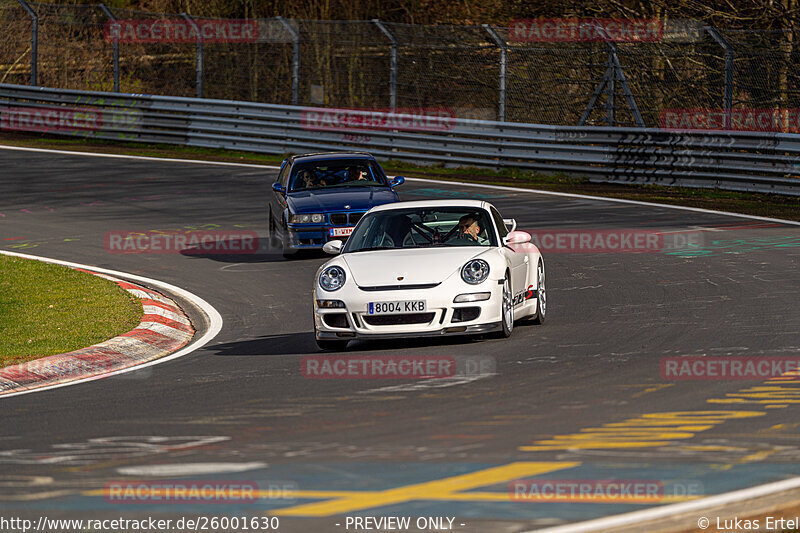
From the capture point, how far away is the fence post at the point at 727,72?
78.0 ft

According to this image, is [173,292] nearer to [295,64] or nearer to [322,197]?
[322,197]

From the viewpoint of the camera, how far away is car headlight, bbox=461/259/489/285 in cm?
1069

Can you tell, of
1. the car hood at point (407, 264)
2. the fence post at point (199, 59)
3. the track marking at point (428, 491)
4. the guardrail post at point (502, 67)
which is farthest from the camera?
the fence post at point (199, 59)

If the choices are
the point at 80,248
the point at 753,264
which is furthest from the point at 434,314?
the point at 80,248

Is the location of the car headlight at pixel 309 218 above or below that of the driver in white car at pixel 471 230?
below

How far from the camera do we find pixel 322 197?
17.7 m

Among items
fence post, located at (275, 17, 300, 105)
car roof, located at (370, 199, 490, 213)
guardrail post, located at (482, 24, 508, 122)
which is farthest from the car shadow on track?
fence post, located at (275, 17, 300, 105)

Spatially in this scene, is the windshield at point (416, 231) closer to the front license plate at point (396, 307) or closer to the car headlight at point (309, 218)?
the front license plate at point (396, 307)

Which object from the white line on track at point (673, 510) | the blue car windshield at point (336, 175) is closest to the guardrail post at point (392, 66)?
the blue car windshield at point (336, 175)

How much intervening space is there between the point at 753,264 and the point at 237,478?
10.5 meters

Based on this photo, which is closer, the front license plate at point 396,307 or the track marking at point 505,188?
the front license plate at point 396,307

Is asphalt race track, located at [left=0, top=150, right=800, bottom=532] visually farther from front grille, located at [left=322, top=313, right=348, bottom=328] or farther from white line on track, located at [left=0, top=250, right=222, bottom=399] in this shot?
front grille, located at [left=322, top=313, right=348, bottom=328]

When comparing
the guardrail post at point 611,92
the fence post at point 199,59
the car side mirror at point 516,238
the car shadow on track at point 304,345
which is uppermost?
the fence post at point 199,59

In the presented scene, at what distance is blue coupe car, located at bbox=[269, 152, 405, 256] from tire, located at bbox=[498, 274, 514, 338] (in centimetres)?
624
